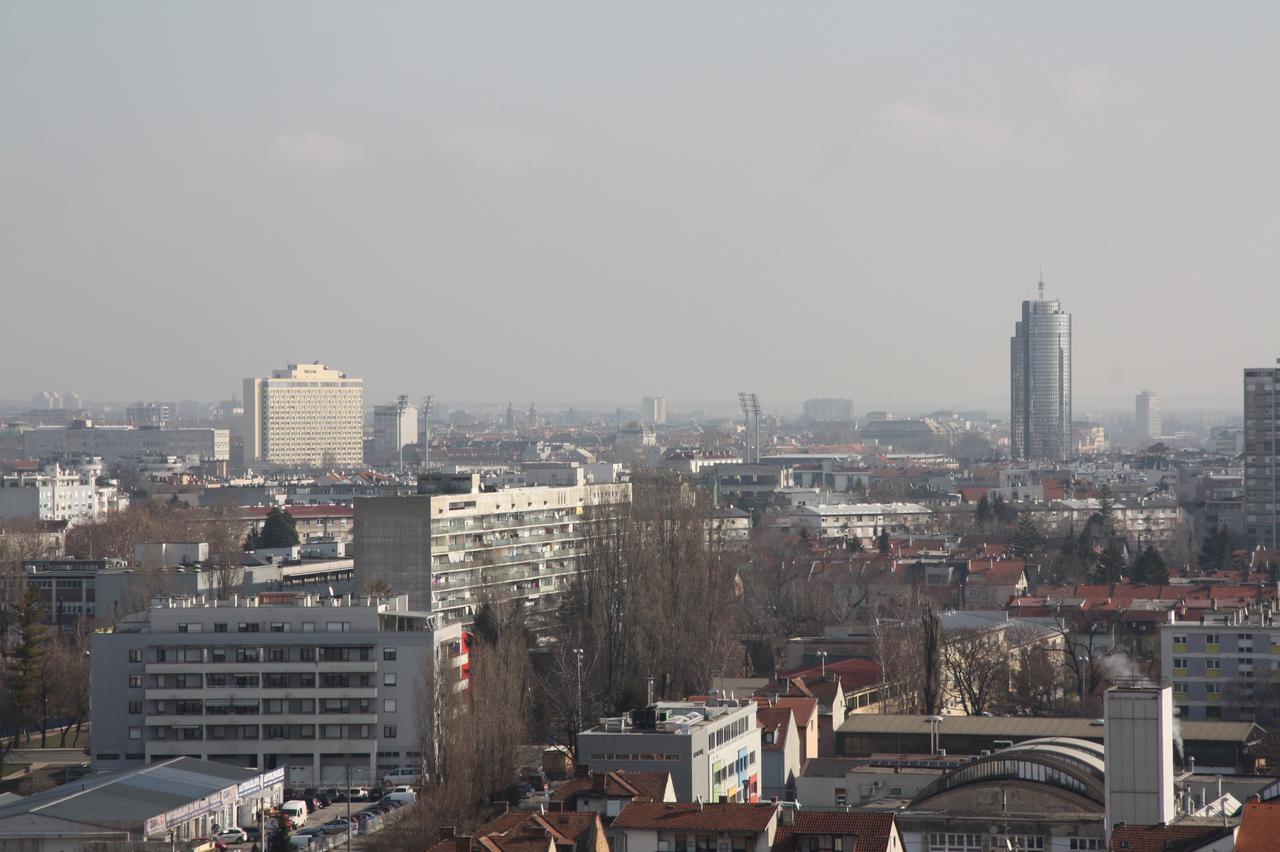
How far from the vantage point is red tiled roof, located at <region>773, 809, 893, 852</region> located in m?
20.5

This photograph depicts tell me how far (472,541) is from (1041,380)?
419 feet

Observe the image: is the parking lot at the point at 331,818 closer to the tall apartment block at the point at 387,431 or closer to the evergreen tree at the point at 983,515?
the evergreen tree at the point at 983,515

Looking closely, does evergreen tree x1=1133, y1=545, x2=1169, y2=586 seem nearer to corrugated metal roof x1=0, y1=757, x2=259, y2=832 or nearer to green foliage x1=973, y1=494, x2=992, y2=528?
green foliage x1=973, y1=494, x2=992, y2=528

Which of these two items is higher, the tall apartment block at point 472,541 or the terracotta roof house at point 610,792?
the tall apartment block at point 472,541

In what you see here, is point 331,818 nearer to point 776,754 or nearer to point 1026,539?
point 776,754

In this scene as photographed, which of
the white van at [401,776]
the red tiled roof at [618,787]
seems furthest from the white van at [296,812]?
the red tiled roof at [618,787]

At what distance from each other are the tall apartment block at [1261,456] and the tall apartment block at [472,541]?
25.7 m

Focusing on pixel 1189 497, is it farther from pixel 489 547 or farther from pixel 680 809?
pixel 680 809

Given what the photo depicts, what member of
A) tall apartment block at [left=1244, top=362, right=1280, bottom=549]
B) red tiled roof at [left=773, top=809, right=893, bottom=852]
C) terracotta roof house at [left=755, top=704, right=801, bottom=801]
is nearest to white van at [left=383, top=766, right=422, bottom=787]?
terracotta roof house at [left=755, top=704, right=801, bottom=801]

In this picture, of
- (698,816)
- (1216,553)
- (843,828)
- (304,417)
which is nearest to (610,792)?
(698,816)

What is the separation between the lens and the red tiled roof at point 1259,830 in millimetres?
18719

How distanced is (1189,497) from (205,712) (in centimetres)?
6645

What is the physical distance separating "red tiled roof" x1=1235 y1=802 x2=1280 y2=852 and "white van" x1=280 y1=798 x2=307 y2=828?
1260cm

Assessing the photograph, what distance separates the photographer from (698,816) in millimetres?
22141
